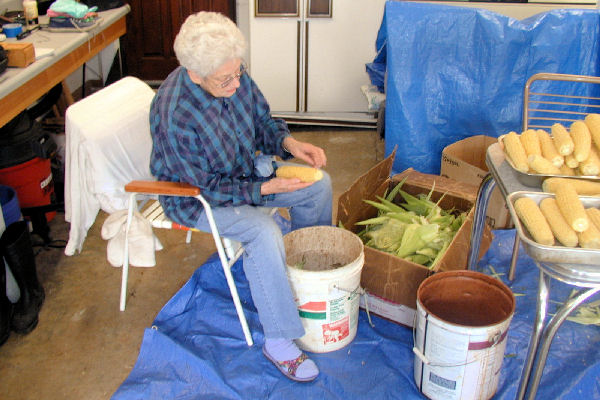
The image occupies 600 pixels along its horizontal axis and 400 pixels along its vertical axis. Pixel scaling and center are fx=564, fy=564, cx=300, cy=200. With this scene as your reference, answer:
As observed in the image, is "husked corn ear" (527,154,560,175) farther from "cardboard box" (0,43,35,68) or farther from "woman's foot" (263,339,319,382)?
"cardboard box" (0,43,35,68)

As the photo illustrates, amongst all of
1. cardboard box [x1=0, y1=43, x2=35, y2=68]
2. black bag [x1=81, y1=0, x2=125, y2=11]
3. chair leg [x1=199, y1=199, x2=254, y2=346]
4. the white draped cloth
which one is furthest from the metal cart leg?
black bag [x1=81, y1=0, x2=125, y2=11]

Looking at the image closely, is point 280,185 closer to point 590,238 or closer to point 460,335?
point 460,335

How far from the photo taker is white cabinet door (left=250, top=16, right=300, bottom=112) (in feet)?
14.5

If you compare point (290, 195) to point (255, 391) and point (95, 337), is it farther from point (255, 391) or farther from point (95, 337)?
point (95, 337)

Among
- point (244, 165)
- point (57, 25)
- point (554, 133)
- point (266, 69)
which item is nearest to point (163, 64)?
point (266, 69)

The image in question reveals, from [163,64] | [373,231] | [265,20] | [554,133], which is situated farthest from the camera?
[163,64]

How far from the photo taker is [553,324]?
147cm

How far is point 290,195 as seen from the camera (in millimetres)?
2477

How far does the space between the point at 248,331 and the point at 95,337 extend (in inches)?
27.4

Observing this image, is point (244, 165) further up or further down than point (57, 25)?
further down

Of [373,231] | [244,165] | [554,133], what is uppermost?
[554,133]

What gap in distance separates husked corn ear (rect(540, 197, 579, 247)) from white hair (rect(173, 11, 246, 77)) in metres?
1.17

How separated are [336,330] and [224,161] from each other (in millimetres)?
825

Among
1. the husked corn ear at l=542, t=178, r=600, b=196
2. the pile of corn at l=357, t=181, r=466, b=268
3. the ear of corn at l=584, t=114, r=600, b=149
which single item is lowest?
the pile of corn at l=357, t=181, r=466, b=268
